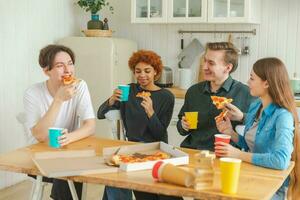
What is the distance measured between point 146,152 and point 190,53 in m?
2.75

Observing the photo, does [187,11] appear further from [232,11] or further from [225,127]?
[225,127]

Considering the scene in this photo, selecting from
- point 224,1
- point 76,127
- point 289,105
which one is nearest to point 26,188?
point 76,127

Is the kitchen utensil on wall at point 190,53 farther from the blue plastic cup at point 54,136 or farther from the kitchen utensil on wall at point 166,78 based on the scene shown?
the blue plastic cup at point 54,136

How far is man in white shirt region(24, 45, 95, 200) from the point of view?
8.64ft

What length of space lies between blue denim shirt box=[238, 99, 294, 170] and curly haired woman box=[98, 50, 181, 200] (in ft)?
2.99

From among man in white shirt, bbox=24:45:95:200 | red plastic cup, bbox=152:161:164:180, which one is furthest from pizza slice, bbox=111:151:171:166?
man in white shirt, bbox=24:45:95:200

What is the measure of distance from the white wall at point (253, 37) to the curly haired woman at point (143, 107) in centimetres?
165

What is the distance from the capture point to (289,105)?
222 cm

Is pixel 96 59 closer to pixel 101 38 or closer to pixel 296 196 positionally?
pixel 101 38

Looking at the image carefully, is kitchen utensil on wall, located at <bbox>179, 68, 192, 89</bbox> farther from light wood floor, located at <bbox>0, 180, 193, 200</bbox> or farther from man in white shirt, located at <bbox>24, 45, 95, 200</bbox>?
man in white shirt, located at <bbox>24, 45, 95, 200</bbox>

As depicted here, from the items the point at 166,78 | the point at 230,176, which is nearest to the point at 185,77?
the point at 166,78

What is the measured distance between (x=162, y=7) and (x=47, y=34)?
3.90 feet

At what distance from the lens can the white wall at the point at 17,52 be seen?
4.13m

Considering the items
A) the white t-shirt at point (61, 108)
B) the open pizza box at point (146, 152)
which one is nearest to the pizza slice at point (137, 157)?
the open pizza box at point (146, 152)
